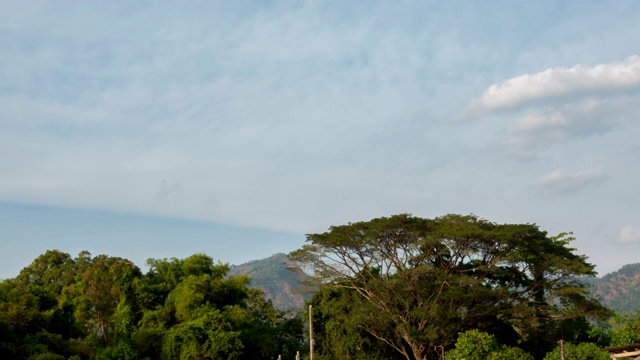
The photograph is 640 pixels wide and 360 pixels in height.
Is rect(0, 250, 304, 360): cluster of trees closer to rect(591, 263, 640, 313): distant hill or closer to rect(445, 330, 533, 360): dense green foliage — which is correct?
rect(445, 330, 533, 360): dense green foliage

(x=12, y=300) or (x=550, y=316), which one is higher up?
(x=12, y=300)

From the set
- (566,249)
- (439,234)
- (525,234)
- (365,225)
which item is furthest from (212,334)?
(566,249)

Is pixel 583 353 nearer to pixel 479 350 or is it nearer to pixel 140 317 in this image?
pixel 479 350

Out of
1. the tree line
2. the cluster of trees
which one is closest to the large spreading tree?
the tree line

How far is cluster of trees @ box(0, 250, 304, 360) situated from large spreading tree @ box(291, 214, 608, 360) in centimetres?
520

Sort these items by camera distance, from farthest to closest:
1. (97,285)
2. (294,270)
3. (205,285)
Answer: (97,285) → (205,285) → (294,270)

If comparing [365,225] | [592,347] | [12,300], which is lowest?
[592,347]

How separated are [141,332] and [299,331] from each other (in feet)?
28.8

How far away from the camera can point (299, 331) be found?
112ft

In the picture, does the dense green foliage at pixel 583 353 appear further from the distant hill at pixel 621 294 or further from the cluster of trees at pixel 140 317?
the distant hill at pixel 621 294

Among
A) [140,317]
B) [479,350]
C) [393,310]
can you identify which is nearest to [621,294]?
[393,310]

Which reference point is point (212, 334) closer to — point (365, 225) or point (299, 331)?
point (299, 331)

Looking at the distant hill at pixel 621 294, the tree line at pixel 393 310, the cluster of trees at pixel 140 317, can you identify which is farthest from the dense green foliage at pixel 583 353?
the distant hill at pixel 621 294

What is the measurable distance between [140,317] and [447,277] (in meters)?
17.8
